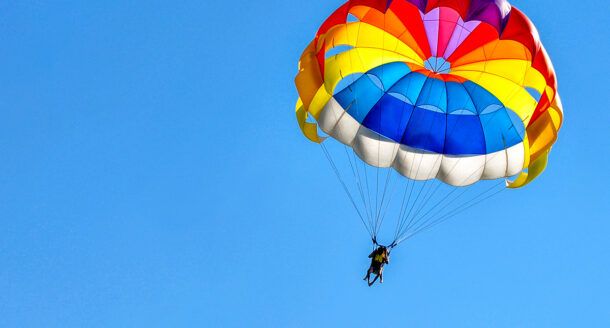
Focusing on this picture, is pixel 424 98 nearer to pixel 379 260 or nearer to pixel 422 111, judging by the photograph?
pixel 422 111

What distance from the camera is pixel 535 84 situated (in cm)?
2608

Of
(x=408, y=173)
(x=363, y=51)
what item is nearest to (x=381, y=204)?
(x=408, y=173)

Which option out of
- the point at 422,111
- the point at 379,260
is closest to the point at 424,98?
the point at 422,111

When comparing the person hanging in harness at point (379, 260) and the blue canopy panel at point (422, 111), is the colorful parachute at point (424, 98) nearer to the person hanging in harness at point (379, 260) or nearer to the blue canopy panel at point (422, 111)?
the blue canopy panel at point (422, 111)

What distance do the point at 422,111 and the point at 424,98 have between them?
31 centimetres

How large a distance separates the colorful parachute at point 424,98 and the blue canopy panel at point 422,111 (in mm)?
23

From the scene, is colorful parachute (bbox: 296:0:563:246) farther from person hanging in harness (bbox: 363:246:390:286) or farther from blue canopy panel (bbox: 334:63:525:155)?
person hanging in harness (bbox: 363:246:390:286)

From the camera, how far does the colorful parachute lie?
2675 centimetres

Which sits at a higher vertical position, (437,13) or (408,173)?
(437,13)

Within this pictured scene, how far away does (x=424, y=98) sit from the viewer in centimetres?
2717

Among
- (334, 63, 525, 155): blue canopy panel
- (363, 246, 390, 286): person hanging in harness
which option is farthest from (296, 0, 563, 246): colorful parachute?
(363, 246, 390, 286): person hanging in harness

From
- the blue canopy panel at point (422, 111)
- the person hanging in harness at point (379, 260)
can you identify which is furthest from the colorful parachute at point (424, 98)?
the person hanging in harness at point (379, 260)

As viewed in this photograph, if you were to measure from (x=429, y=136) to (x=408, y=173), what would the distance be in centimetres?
103

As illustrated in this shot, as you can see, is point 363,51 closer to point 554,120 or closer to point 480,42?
point 480,42
